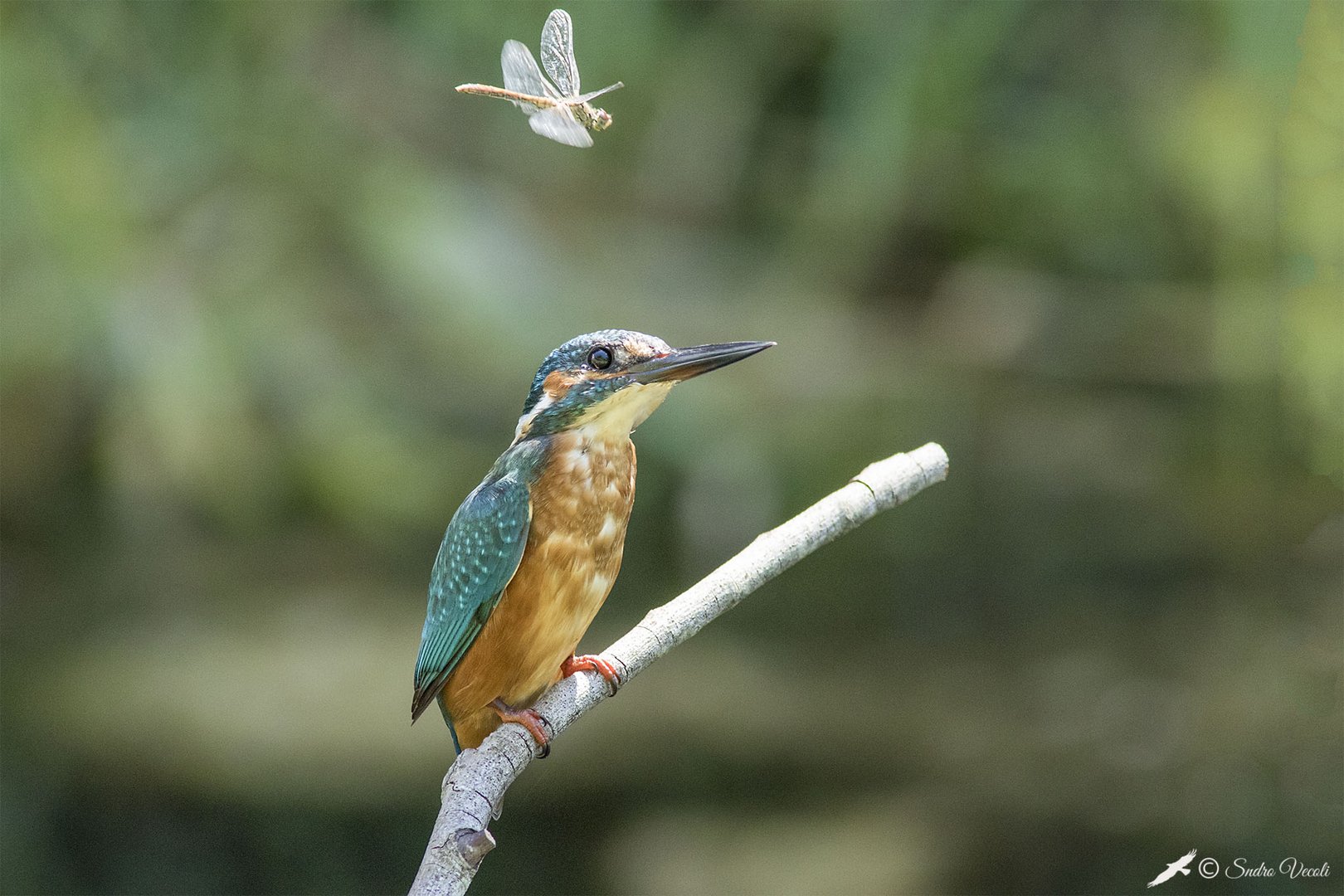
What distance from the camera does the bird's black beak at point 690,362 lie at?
4.44 ft

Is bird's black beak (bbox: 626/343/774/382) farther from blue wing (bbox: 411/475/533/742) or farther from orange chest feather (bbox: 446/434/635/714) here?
blue wing (bbox: 411/475/533/742)

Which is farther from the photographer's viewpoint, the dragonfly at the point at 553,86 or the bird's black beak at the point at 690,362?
the bird's black beak at the point at 690,362

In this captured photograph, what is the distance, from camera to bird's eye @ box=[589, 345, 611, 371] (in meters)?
1.59

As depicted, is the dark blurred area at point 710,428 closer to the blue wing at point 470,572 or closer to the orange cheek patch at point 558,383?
the blue wing at point 470,572

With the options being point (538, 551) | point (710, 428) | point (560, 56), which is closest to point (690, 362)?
point (560, 56)

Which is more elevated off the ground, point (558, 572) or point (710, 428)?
point (710, 428)

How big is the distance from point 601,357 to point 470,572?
414 mm

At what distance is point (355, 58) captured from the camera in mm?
6445

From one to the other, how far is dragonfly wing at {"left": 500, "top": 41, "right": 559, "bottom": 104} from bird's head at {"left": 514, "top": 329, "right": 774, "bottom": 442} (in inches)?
14.4

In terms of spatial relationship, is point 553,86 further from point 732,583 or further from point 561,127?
point 732,583

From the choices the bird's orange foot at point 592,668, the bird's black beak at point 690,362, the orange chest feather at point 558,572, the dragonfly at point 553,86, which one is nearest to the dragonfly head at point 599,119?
the dragonfly at point 553,86

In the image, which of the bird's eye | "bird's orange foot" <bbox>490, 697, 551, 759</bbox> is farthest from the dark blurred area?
the bird's eye

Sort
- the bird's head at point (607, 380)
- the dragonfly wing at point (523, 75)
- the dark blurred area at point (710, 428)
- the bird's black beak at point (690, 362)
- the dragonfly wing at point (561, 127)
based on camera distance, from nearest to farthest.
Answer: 1. the dragonfly wing at point (561, 127)
2. the dragonfly wing at point (523, 75)
3. the bird's black beak at point (690, 362)
4. the bird's head at point (607, 380)
5. the dark blurred area at point (710, 428)

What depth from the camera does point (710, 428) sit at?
6.26 m
